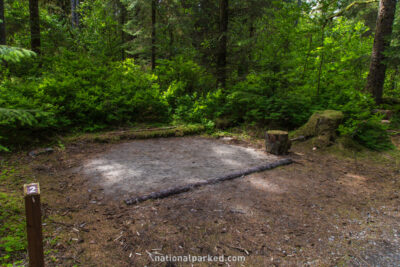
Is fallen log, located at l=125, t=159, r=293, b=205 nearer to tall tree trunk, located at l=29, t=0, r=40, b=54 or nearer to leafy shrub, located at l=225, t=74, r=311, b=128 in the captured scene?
leafy shrub, located at l=225, t=74, r=311, b=128

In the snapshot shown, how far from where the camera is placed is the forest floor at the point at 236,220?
8.98 feet

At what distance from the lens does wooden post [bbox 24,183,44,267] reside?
1.83 meters

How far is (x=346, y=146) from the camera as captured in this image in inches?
269

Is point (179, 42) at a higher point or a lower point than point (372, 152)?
higher

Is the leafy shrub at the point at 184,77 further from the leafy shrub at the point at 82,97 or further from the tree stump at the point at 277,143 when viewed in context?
the tree stump at the point at 277,143

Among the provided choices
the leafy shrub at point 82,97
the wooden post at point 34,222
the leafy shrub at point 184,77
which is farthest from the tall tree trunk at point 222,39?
the wooden post at point 34,222

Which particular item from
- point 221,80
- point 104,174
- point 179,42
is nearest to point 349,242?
point 104,174

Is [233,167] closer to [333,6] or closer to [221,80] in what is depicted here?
[221,80]

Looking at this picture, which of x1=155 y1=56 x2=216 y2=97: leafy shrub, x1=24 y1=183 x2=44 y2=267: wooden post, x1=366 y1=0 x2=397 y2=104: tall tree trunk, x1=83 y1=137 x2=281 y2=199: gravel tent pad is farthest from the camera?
x1=155 y1=56 x2=216 y2=97: leafy shrub

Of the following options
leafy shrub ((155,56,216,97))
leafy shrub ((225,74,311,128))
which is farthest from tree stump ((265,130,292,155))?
leafy shrub ((155,56,216,97))

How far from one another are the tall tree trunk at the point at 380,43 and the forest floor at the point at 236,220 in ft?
16.3

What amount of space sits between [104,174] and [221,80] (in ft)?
22.6

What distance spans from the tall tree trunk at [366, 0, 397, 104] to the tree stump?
4901 mm

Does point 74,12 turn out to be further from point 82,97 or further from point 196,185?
point 196,185
